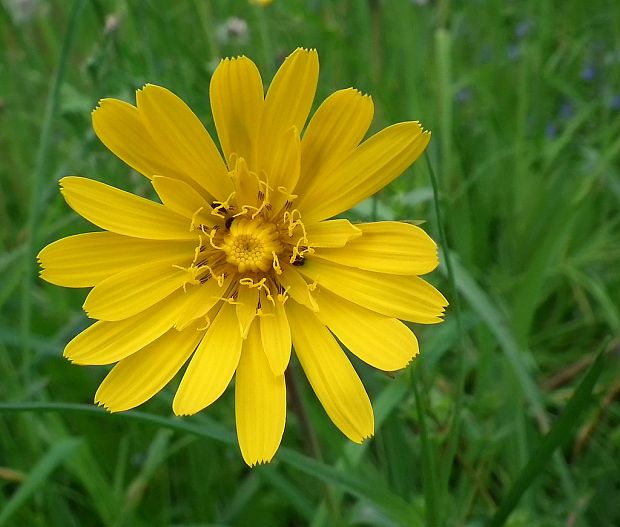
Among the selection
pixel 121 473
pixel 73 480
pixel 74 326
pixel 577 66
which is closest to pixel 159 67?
pixel 74 326

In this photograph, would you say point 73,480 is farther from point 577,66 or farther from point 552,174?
point 577,66

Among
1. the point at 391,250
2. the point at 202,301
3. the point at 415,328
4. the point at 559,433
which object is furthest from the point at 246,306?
the point at 415,328

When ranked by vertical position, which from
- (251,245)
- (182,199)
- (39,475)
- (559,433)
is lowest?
(39,475)

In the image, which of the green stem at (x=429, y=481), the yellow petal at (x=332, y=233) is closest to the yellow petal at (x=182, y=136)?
the yellow petal at (x=332, y=233)

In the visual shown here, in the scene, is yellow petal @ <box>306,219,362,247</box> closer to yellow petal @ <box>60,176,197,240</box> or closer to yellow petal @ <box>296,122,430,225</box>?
yellow petal @ <box>296,122,430,225</box>

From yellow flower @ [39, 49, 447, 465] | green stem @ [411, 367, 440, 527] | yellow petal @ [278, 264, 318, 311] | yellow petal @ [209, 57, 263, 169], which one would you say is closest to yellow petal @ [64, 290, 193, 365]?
yellow flower @ [39, 49, 447, 465]

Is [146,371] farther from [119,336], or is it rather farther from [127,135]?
[127,135]
